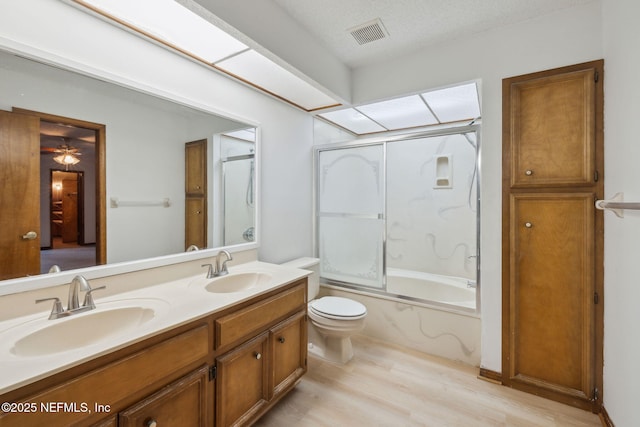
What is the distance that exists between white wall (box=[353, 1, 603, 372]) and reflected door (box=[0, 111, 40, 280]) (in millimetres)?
2470

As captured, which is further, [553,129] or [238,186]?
[238,186]

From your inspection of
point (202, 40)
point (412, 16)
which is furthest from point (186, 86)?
point (412, 16)

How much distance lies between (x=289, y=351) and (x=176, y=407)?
0.75m

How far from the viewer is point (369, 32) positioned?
6.69 feet

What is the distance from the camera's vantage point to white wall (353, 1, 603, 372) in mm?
1774

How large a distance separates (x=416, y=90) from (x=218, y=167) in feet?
5.65

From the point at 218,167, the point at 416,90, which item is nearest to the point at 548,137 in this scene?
the point at 416,90

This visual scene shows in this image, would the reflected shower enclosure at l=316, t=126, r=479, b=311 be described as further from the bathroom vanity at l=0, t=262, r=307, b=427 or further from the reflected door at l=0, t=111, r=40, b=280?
the reflected door at l=0, t=111, r=40, b=280

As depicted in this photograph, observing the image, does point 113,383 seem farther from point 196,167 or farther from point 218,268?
point 196,167

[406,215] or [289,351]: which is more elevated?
[406,215]

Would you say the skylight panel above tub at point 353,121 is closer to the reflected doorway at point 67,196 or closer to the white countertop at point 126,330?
the white countertop at point 126,330

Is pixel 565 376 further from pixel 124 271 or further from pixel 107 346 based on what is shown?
pixel 124 271

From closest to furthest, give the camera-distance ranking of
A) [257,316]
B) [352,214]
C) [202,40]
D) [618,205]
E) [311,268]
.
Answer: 1. [618,205]
2. [257,316]
3. [202,40]
4. [311,268]
5. [352,214]

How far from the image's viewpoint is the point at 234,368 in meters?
1.37
